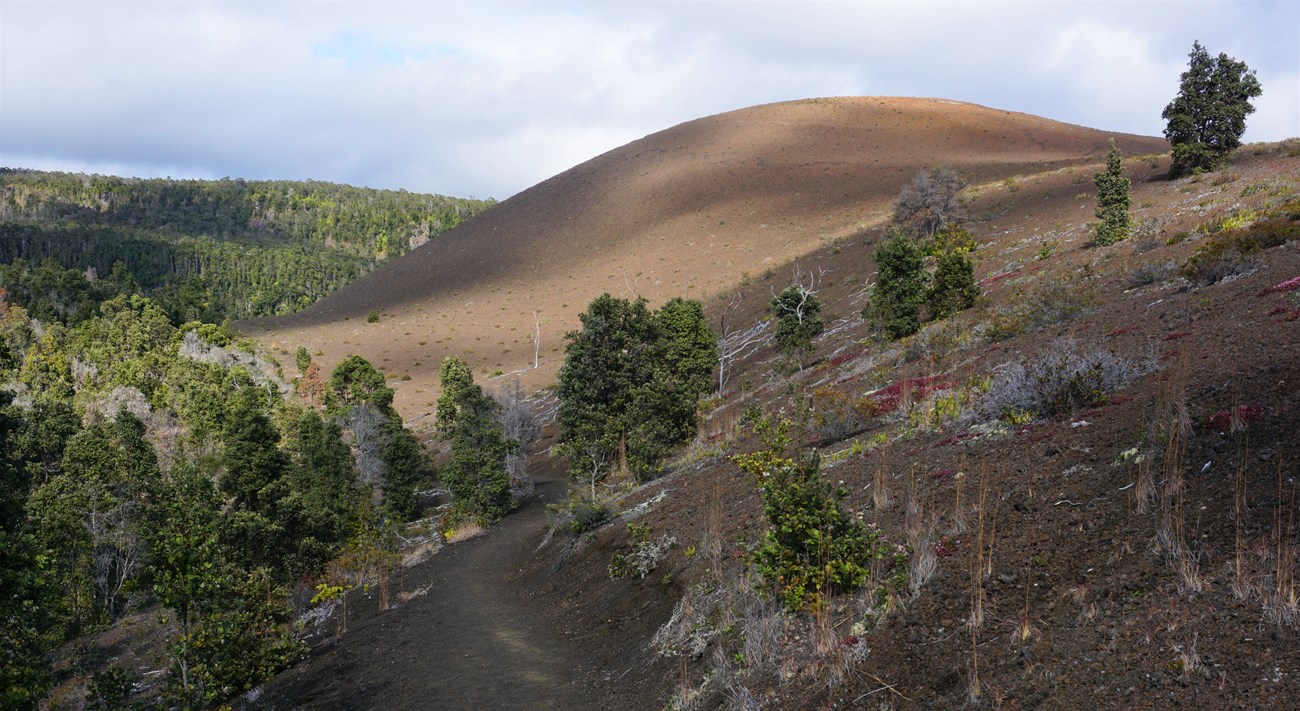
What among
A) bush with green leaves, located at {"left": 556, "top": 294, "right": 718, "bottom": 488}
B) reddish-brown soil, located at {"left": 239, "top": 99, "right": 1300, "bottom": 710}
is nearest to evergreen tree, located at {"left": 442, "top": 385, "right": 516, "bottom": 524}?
reddish-brown soil, located at {"left": 239, "top": 99, "right": 1300, "bottom": 710}

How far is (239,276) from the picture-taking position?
18012 cm

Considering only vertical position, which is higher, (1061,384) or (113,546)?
(1061,384)

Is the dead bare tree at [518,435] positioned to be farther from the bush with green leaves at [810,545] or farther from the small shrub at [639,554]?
the bush with green leaves at [810,545]

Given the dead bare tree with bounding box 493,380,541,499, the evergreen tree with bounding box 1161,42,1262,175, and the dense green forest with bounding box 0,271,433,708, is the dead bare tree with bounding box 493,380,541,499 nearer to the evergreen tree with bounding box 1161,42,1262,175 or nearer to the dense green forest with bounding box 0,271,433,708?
the dense green forest with bounding box 0,271,433,708

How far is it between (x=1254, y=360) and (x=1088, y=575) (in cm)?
521

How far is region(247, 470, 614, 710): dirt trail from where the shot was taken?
11281 millimetres

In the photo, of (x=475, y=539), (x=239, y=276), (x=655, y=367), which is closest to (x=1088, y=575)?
(x=655, y=367)

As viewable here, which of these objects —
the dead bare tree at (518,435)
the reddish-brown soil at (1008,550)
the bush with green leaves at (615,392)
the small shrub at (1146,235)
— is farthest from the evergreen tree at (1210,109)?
the dead bare tree at (518,435)

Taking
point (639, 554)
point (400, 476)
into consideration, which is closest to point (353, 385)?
point (400, 476)

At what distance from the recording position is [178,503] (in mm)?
12289

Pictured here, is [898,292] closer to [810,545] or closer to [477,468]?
[477,468]

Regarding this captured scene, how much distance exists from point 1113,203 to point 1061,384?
71.2 ft

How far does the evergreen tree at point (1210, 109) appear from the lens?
132 ft

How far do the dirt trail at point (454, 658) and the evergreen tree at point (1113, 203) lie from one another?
22.5m
